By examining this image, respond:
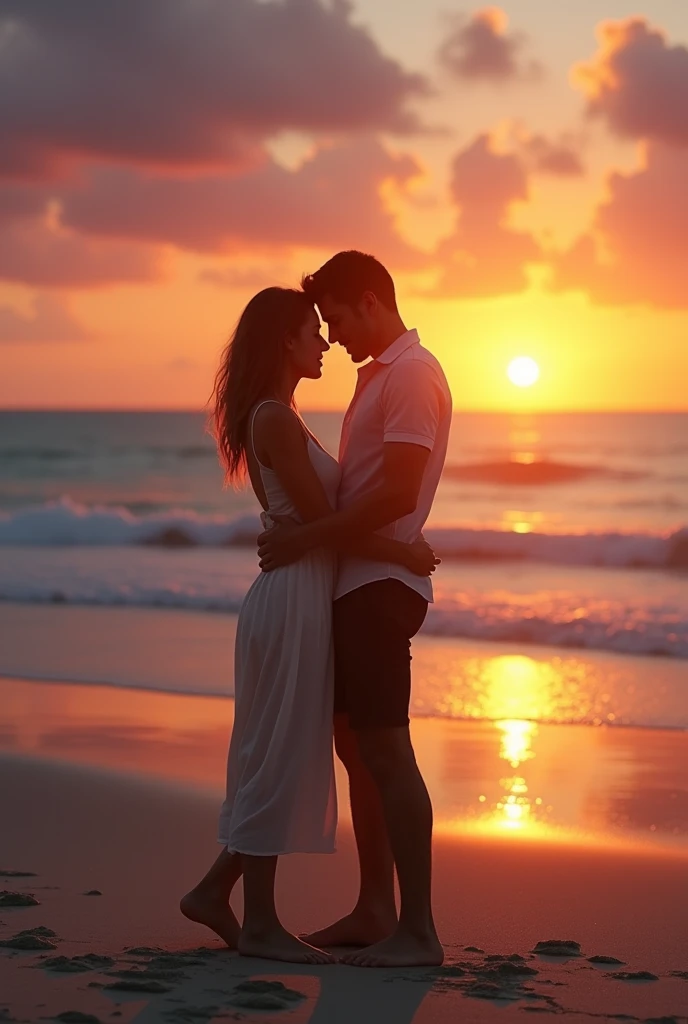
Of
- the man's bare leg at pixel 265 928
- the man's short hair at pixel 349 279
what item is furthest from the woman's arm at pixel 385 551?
the man's bare leg at pixel 265 928

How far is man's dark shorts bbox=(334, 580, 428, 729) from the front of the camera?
3.79m

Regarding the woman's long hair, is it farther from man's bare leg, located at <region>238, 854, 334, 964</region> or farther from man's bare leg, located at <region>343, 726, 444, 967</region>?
man's bare leg, located at <region>238, 854, 334, 964</region>

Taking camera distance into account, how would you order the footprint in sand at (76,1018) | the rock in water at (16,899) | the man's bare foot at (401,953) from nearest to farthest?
the footprint in sand at (76,1018) → the man's bare foot at (401,953) → the rock in water at (16,899)

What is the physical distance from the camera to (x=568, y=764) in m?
6.69

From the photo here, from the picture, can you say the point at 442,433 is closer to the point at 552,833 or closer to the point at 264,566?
the point at 264,566

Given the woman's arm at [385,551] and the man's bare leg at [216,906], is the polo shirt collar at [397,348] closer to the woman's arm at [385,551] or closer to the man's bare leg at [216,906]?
the woman's arm at [385,551]

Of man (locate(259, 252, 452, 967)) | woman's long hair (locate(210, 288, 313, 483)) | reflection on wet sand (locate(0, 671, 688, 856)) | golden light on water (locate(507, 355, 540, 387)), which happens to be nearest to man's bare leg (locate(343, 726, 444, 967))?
man (locate(259, 252, 452, 967))

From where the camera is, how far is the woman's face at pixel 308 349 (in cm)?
397

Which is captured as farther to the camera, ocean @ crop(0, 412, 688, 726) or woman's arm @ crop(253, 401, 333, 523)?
ocean @ crop(0, 412, 688, 726)

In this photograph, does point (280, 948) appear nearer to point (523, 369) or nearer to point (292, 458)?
point (292, 458)

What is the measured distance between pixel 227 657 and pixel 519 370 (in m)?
42.4

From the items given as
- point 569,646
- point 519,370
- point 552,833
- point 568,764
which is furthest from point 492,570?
point 519,370

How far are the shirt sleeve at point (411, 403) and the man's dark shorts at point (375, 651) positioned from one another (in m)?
0.43

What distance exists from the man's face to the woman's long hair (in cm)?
6
